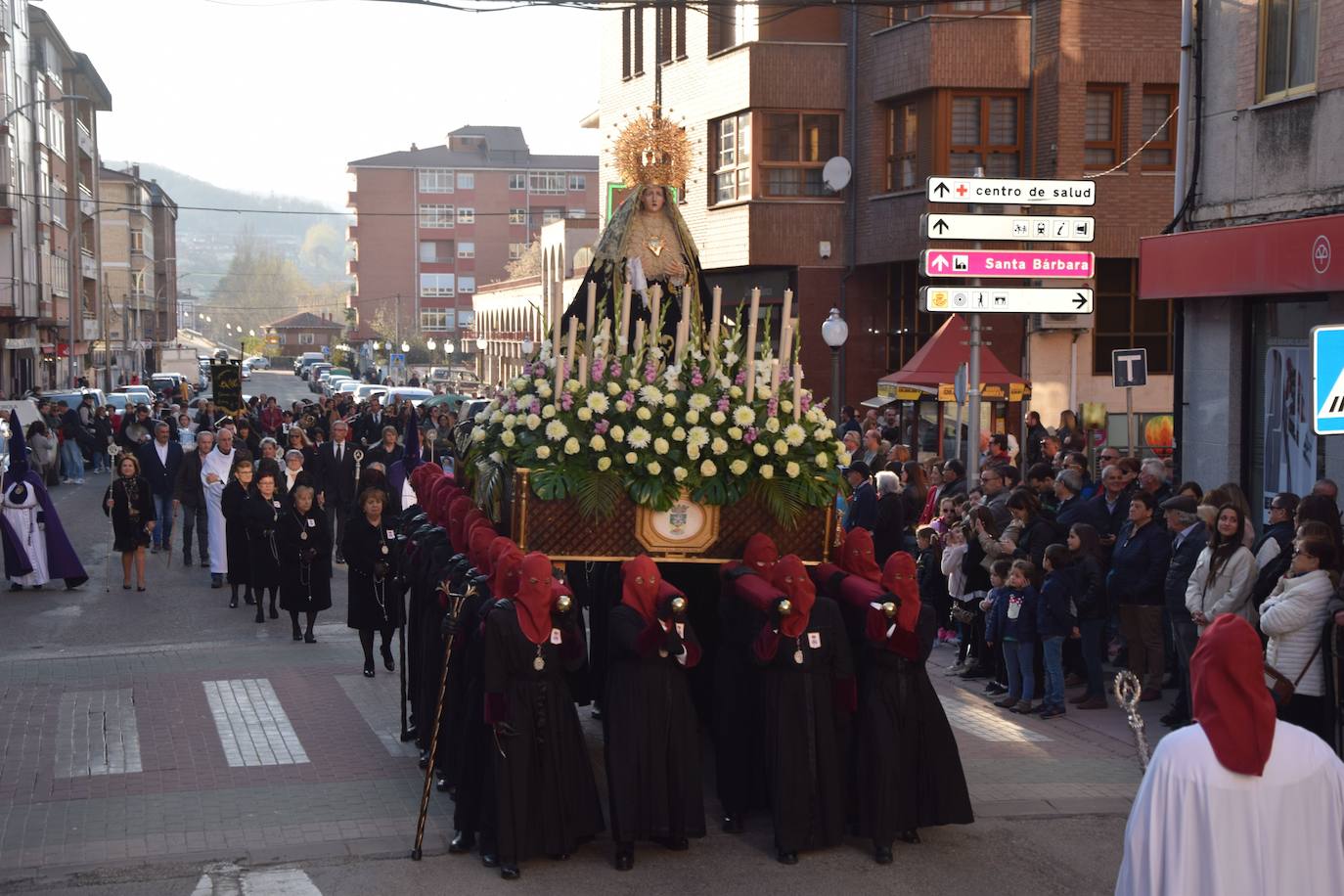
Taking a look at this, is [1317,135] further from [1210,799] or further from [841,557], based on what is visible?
[1210,799]

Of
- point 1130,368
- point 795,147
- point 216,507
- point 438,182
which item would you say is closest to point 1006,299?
point 1130,368

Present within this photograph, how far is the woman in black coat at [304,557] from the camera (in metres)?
14.8

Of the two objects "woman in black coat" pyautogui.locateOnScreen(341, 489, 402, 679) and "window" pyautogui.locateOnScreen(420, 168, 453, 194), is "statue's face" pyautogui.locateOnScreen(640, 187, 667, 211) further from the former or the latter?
"window" pyautogui.locateOnScreen(420, 168, 453, 194)

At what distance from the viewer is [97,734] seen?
11188 mm

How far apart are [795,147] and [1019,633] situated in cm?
2017

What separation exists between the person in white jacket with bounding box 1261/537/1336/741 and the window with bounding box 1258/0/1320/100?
6.59m

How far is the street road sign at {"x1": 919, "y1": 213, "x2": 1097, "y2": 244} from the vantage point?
48.1 feet

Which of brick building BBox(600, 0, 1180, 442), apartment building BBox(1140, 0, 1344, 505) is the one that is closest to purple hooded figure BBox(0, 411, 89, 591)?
brick building BBox(600, 0, 1180, 442)

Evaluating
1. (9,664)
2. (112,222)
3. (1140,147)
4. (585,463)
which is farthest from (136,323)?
(585,463)

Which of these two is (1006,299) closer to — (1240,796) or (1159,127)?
(1240,796)

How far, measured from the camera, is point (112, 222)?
100875mm

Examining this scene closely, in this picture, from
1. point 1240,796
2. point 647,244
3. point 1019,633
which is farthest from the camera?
point 1019,633

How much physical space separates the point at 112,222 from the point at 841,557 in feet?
327

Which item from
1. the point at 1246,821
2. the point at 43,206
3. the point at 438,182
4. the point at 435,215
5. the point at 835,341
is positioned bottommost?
the point at 1246,821
